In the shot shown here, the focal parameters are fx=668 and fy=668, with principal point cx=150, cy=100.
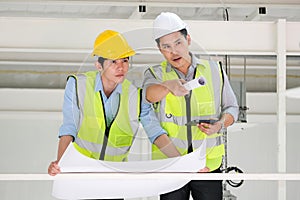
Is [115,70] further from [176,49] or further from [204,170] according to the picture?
[204,170]

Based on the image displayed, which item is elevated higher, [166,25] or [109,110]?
[166,25]

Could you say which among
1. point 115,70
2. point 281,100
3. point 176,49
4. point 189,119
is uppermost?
point 176,49

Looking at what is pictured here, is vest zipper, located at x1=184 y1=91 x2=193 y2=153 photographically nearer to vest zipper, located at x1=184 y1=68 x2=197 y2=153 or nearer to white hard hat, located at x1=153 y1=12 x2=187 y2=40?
vest zipper, located at x1=184 y1=68 x2=197 y2=153

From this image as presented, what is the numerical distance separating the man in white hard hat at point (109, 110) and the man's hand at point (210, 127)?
0.51ft

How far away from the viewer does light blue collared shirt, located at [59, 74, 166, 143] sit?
297cm

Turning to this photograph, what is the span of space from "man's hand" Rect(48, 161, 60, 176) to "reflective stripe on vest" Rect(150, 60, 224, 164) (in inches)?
17.1

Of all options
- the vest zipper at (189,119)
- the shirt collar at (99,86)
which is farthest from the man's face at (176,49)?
the shirt collar at (99,86)

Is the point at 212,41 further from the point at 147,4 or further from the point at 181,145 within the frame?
the point at 147,4

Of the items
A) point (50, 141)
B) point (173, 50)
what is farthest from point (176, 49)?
point (50, 141)

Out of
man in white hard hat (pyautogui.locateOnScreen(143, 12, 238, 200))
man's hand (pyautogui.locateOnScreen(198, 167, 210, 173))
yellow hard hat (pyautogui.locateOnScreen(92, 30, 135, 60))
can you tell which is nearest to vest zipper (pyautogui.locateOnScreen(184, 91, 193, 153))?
man in white hard hat (pyautogui.locateOnScreen(143, 12, 238, 200))

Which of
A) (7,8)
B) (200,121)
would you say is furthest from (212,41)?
(7,8)

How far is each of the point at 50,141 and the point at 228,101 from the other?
0.85 m

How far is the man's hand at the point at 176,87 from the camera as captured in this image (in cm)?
301

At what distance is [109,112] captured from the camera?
2973mm
